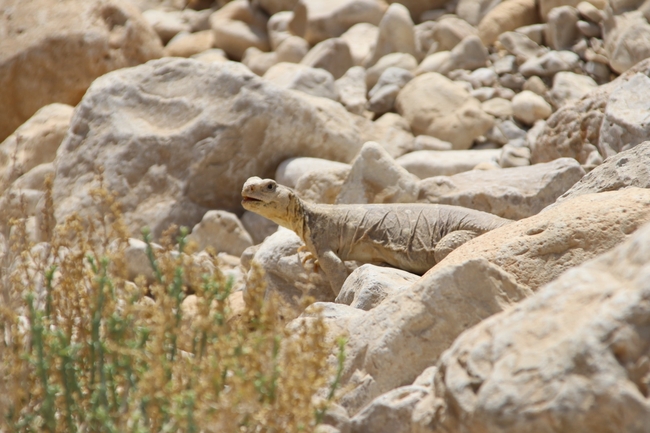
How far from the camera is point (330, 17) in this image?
13586 mm

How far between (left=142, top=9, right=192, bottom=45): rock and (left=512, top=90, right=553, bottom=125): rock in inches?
301

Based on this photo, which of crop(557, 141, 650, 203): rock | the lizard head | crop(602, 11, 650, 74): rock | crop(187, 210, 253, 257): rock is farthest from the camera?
crop(602, 11, 650, 74): rock

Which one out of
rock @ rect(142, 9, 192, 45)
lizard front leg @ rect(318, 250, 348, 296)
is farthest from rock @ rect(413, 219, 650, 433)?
rock @ rect(142, 9, 192, 45)

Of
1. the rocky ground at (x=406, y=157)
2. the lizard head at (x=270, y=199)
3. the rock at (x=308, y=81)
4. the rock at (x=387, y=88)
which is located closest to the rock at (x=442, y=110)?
the rocky ground at (x=406, y=157)

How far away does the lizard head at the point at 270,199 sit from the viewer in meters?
6.33

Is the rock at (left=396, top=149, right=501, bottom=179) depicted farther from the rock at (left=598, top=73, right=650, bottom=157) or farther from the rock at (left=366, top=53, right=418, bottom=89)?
the rock at (left=366, top=53, right=418, bottom=89)

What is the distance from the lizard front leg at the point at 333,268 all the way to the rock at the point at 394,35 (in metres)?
7.12

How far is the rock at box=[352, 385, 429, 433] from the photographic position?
295 cm

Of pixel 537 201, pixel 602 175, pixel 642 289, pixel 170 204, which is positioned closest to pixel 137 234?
pixel 170 204

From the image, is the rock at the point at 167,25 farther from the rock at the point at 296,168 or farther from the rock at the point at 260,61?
the rock at the point at 296,168

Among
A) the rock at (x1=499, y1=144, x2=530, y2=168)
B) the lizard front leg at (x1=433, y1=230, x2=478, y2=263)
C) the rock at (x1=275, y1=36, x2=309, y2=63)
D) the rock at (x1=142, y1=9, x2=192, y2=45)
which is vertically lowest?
the rock at (x1=142, y1=9, x2=192, y2=45)

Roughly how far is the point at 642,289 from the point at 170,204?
642 centimetres

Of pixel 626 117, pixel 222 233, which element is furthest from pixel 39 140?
pixel 626 117

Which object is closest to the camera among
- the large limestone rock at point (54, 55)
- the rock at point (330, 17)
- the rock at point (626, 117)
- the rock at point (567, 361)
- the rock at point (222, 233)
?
the rock at point (567, 361)
